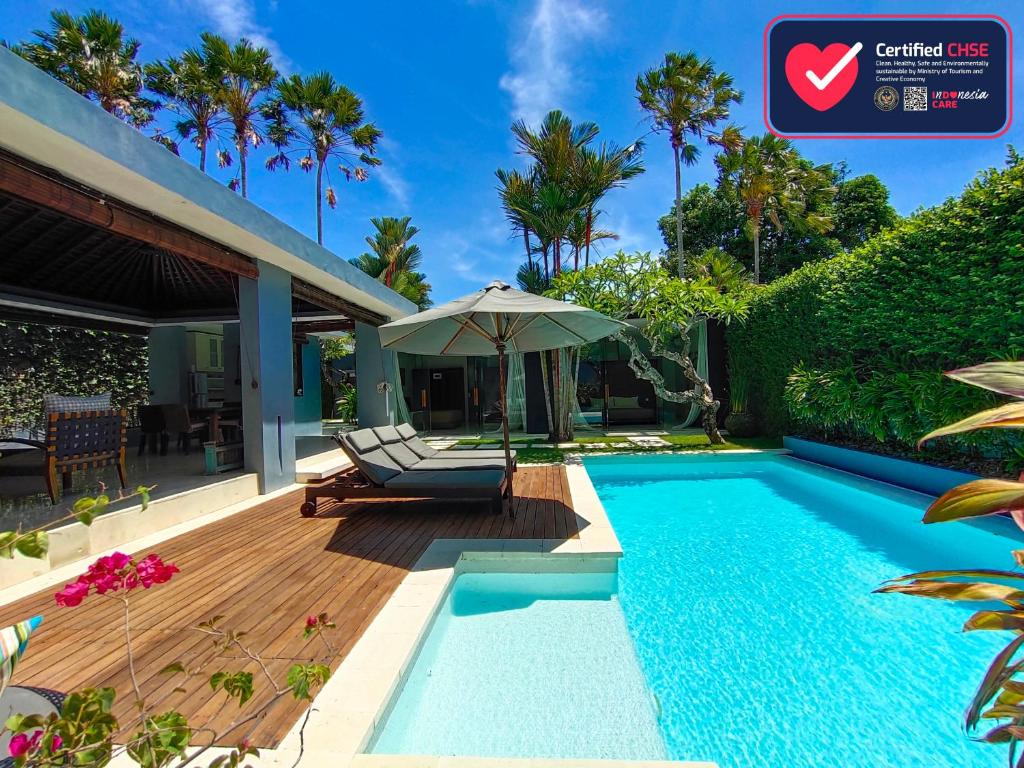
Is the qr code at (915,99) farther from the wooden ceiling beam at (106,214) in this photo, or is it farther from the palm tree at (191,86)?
the palm tree at (191,86)

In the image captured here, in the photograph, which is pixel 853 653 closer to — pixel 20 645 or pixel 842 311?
pixel 20 645

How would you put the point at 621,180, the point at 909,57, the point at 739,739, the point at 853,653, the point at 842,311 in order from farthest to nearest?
1. the point at 621,180
2. the point at 842,311
3. the point at 909,57
4. the point at 853,653
5. the point at 739,739

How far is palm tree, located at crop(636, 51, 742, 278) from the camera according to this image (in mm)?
14555

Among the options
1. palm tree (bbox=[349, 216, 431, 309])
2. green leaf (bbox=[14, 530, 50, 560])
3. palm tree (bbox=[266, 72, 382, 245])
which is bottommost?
green leaf (bbox=[14, 530, 50, 560])

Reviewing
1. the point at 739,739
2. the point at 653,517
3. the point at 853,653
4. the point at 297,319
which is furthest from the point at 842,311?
the point at 297,319

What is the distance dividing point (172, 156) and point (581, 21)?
24.5ft

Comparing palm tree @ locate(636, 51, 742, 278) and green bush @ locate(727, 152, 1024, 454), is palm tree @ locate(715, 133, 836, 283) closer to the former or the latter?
palm tree @ locate(636, 51, 742, 278)

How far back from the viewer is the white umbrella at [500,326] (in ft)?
15.4

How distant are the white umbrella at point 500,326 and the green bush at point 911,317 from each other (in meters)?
4.15

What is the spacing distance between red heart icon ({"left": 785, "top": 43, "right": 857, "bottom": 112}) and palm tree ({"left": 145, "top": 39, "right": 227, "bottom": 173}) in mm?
20025

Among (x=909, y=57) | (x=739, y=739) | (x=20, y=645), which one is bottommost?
(x=739, y=739)

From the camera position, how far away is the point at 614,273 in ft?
32.3

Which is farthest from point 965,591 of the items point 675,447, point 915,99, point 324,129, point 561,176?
point 324,129

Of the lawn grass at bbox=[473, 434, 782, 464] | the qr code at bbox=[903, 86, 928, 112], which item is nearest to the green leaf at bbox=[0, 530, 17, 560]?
the lawn grass at bbox=[473, 434, 782, 464]
